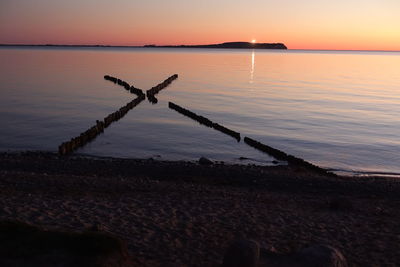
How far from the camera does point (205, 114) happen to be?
39.0m

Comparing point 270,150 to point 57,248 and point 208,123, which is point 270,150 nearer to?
point 208,123

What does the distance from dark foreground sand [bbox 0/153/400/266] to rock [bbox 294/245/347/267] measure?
49.9 inches

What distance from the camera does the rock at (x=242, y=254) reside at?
24.2 ft

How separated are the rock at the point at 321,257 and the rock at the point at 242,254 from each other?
1.26 m

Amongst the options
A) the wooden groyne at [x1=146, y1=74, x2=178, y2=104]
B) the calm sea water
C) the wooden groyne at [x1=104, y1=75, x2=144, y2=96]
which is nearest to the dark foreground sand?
the calm sea water

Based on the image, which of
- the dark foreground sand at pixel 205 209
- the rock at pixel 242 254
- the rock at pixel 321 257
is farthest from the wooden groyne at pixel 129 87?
the rock at pixel 242 254

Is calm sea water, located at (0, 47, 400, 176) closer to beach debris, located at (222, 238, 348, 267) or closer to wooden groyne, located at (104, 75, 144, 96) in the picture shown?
wooden groyne, located at (104, 75, 144, 96)

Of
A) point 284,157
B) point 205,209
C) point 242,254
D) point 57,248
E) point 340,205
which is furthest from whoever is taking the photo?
point 284,157

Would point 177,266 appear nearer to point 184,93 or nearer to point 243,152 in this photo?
point 243,152

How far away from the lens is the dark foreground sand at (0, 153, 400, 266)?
31.2ft

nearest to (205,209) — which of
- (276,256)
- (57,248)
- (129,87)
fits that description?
(276,256)

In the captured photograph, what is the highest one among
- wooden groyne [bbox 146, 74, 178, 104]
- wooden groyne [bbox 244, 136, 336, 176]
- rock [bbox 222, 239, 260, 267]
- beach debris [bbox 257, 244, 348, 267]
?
wooden groyne [bbox 146, 74, 178, 104]

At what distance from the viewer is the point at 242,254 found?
291 inches

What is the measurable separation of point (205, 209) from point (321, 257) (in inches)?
181
